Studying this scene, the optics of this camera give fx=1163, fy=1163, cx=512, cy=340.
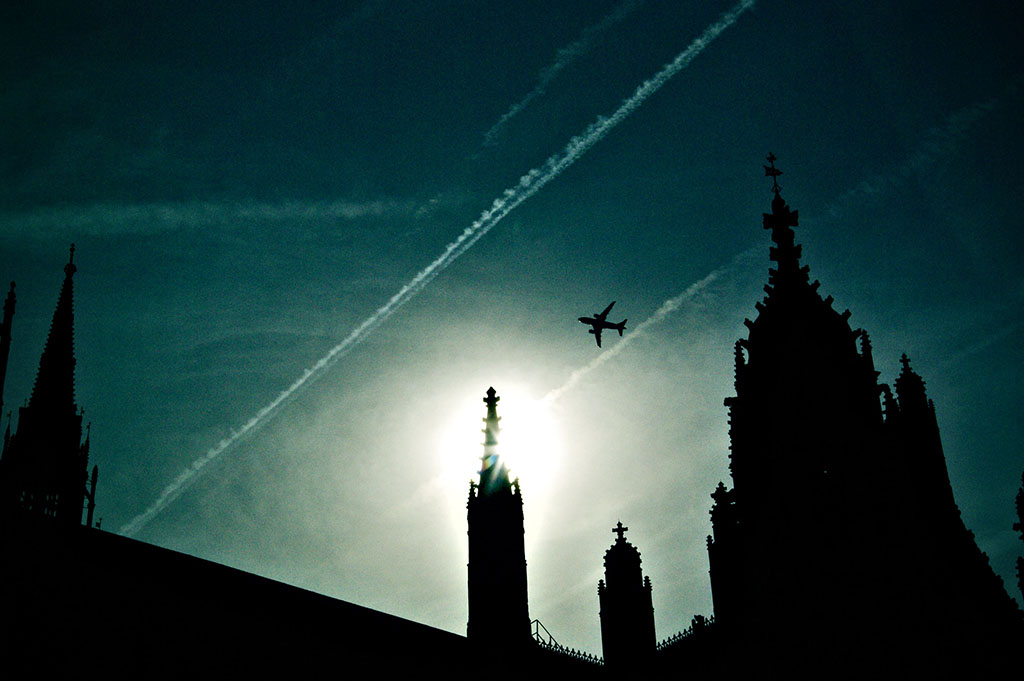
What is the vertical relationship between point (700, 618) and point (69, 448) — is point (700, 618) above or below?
below

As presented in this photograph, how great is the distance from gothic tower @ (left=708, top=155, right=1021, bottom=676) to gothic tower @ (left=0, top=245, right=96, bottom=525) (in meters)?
36.2

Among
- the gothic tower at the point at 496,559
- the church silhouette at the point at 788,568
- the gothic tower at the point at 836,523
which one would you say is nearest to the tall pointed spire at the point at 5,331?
the church silhouette at the point at 788,568

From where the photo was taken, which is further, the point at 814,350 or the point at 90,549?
the point at 814,350

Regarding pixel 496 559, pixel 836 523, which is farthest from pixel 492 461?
pixel 836 523

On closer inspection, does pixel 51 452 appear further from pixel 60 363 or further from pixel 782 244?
pixel 782 244

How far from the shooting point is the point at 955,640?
1543 inches

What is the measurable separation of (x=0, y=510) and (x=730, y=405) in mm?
28643

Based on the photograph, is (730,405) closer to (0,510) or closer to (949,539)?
(949,539)

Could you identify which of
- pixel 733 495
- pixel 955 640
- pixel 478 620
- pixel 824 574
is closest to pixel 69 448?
pixel 478 620

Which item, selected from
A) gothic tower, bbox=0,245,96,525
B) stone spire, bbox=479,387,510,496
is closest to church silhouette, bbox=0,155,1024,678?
stone spire, bbox=479,387,510,496

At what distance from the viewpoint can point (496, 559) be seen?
41.2 meters

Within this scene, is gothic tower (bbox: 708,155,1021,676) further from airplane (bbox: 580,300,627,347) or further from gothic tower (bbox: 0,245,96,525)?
gothic tower (bbox: 0,245,96,525)

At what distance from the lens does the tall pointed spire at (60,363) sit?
6869cm

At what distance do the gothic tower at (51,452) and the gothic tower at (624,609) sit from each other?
3102 cm
